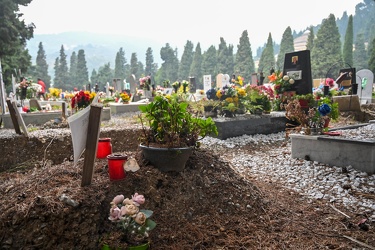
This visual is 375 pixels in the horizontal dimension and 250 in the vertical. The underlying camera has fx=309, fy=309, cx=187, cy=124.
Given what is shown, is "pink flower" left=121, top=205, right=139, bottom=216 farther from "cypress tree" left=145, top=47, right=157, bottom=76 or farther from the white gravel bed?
"cypress tree" left=145, top=47, right=157, bottom=76

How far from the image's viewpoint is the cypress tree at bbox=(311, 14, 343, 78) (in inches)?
1512

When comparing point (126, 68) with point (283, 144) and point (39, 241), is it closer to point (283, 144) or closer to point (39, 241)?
point (283, 144)

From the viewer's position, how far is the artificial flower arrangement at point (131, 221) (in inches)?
75.7

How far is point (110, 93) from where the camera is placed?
68.9 ft

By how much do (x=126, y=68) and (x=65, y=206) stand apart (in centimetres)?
5782

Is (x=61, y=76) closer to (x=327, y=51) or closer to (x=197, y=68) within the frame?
(x=197, y=68)

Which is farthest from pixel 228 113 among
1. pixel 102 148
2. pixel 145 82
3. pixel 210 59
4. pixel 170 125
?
pixel 210 59

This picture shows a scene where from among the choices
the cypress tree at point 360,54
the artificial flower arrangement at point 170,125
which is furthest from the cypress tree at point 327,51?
the artificial flower arrangement at point 170,125

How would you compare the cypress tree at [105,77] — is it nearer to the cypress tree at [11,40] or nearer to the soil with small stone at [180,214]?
the cypress tree at [11,40]

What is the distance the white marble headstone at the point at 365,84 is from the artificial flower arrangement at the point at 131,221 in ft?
47.5

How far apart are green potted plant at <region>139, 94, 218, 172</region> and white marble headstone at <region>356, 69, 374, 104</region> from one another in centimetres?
1363

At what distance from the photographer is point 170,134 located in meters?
2.62

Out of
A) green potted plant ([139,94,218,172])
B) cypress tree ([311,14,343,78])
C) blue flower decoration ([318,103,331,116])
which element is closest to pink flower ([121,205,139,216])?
green potted plant ([139,94,218,172])

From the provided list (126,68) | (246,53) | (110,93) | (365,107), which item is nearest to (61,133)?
(365,107)
